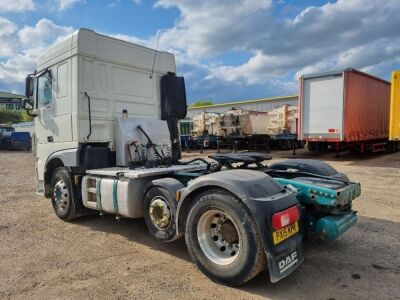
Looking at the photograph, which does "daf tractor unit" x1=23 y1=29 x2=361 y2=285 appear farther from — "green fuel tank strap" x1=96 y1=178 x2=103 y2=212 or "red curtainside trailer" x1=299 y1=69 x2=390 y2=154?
"red curtainside trailer" x1=299 y1=69 x2=390 y2=154

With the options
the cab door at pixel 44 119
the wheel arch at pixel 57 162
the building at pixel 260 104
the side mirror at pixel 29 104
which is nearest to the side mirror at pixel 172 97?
the wheel arch at pixel 57 162

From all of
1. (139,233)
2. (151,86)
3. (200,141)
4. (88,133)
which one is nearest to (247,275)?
(139,233)

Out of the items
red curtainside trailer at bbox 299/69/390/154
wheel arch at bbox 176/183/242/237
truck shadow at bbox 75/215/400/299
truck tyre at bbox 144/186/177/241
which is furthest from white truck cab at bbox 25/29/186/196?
red curtainside trailer at bbox 299/69/390/154

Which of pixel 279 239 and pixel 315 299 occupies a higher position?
pixel 279 239

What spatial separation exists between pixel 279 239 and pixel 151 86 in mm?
4392

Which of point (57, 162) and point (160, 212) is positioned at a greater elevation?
point (57, 162)

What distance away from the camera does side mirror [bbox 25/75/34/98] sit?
6.85 meters

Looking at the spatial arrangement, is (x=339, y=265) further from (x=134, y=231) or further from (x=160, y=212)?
(x=134, y=231)

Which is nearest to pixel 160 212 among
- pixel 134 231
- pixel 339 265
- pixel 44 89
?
pixel 134 231

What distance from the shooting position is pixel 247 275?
3.27 m

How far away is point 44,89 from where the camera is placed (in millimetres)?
6539

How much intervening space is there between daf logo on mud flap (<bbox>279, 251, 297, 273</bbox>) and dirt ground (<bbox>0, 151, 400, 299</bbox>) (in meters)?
0.29

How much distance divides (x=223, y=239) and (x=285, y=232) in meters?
0.70

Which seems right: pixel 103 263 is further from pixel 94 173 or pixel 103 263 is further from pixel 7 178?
pixel 7 178
